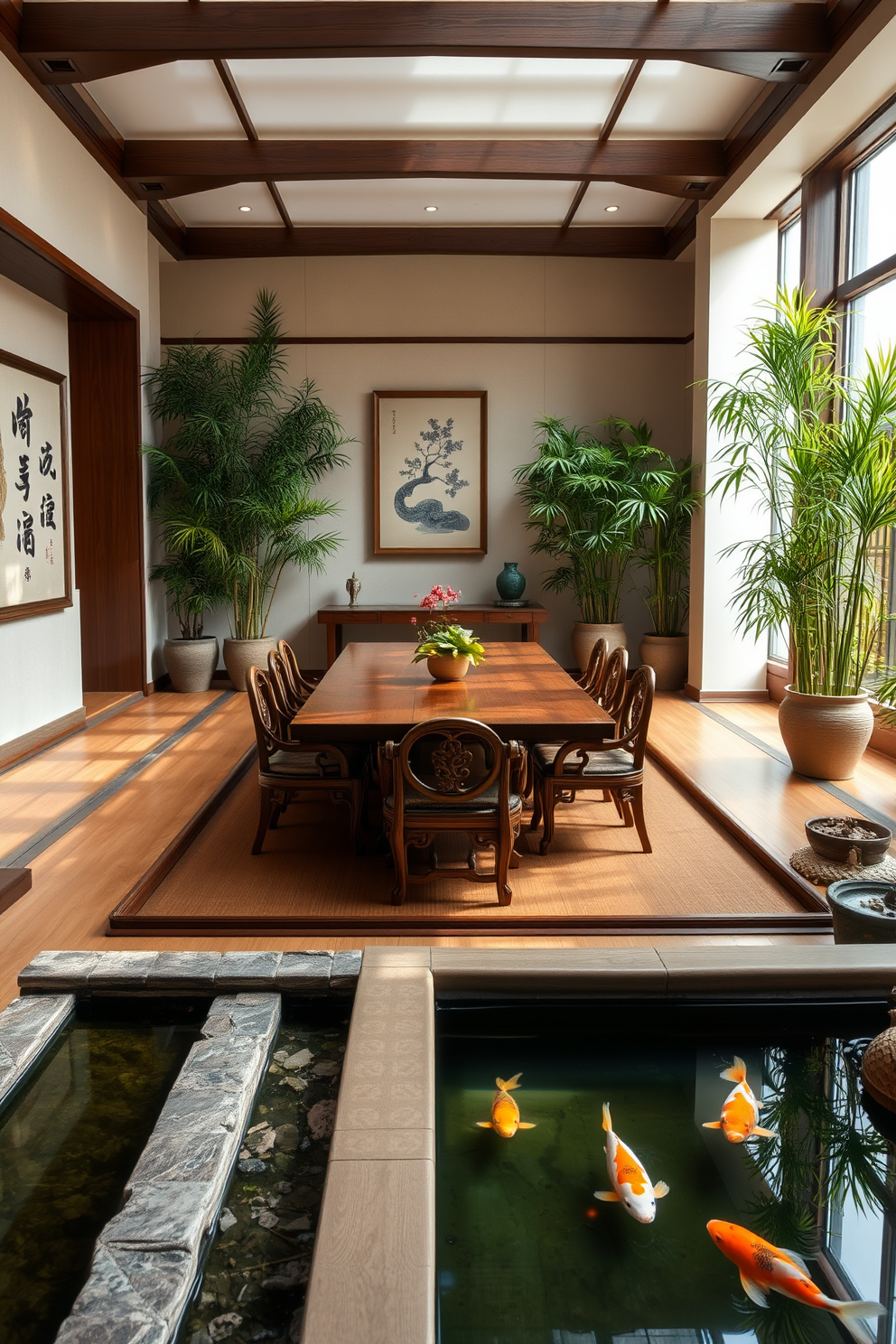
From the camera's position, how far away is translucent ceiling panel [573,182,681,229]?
7.42m

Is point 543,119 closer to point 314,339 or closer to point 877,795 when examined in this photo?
point 314,339

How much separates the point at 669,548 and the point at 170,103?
15.0 ft

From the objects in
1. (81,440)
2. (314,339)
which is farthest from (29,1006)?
(314,339)

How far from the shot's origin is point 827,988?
2.19 metres

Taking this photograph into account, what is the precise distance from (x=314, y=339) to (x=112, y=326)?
179 centimetres

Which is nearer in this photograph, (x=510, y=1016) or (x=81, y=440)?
(x=510, y=1016)

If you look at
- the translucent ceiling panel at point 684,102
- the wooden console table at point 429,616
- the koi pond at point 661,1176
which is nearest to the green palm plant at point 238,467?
the wooden console table at point 429,616

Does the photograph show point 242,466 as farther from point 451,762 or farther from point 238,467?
point 451,762

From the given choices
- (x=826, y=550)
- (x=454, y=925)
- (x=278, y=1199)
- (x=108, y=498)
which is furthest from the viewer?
(x=108, y=498)

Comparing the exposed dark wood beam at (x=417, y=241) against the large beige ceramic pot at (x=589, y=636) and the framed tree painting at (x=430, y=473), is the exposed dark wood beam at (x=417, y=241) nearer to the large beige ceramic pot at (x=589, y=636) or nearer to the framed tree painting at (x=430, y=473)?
the framed tree painting at (x=430, y=473)

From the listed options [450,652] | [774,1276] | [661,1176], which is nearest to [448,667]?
[450,652]

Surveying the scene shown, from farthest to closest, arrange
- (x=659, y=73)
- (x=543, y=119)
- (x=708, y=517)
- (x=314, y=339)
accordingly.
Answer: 1. (x=314, y=339)
2. (x=708, y=517)
3. (x=543, y=119)
4. (x=659, y=73)

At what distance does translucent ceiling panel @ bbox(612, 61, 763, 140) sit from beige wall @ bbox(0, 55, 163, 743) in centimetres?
322

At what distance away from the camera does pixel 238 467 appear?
7.90m
